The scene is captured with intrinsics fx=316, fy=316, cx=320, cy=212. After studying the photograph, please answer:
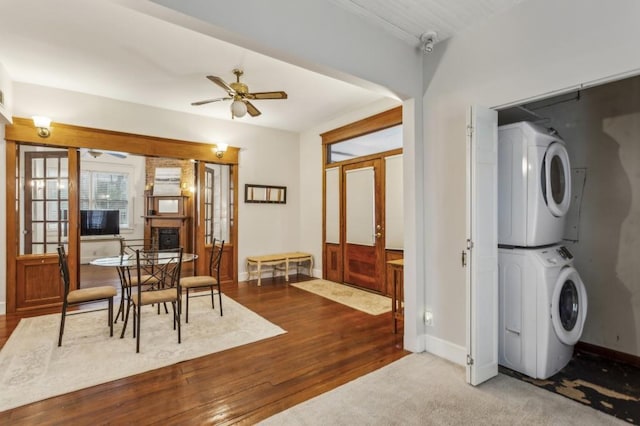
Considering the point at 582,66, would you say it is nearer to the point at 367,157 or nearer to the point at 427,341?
the point at 427,341

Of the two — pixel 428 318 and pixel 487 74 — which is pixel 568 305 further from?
pixel 487 74

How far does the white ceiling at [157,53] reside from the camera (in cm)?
252

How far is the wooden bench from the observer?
570 cm

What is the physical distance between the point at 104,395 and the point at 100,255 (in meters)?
7.36

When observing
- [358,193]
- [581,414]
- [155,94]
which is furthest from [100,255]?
[581,414]

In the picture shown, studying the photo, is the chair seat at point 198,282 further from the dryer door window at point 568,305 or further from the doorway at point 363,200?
the dryer door window at point 568,305

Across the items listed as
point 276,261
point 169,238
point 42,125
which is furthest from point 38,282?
point 169,238

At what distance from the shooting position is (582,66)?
1.98m

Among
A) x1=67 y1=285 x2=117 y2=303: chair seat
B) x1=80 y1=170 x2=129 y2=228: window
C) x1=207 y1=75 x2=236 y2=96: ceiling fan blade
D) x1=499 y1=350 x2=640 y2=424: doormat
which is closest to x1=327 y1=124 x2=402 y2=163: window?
x1=207 y1=75 x2=236 y2=96: ceiling fan blade

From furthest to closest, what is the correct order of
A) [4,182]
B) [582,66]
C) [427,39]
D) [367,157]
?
[367,157] → [4,182] → [427,39] → [582,66]

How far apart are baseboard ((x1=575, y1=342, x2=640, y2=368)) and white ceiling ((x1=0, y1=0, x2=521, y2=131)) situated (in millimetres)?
3028

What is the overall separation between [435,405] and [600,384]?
1343 millimetres

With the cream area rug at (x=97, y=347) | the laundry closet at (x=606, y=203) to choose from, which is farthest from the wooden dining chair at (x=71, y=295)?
the laundry closet at (x=606, y=203)

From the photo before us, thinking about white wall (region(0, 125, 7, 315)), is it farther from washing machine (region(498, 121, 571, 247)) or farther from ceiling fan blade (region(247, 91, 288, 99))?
washing machine (region(498, 121, 571, 247))
